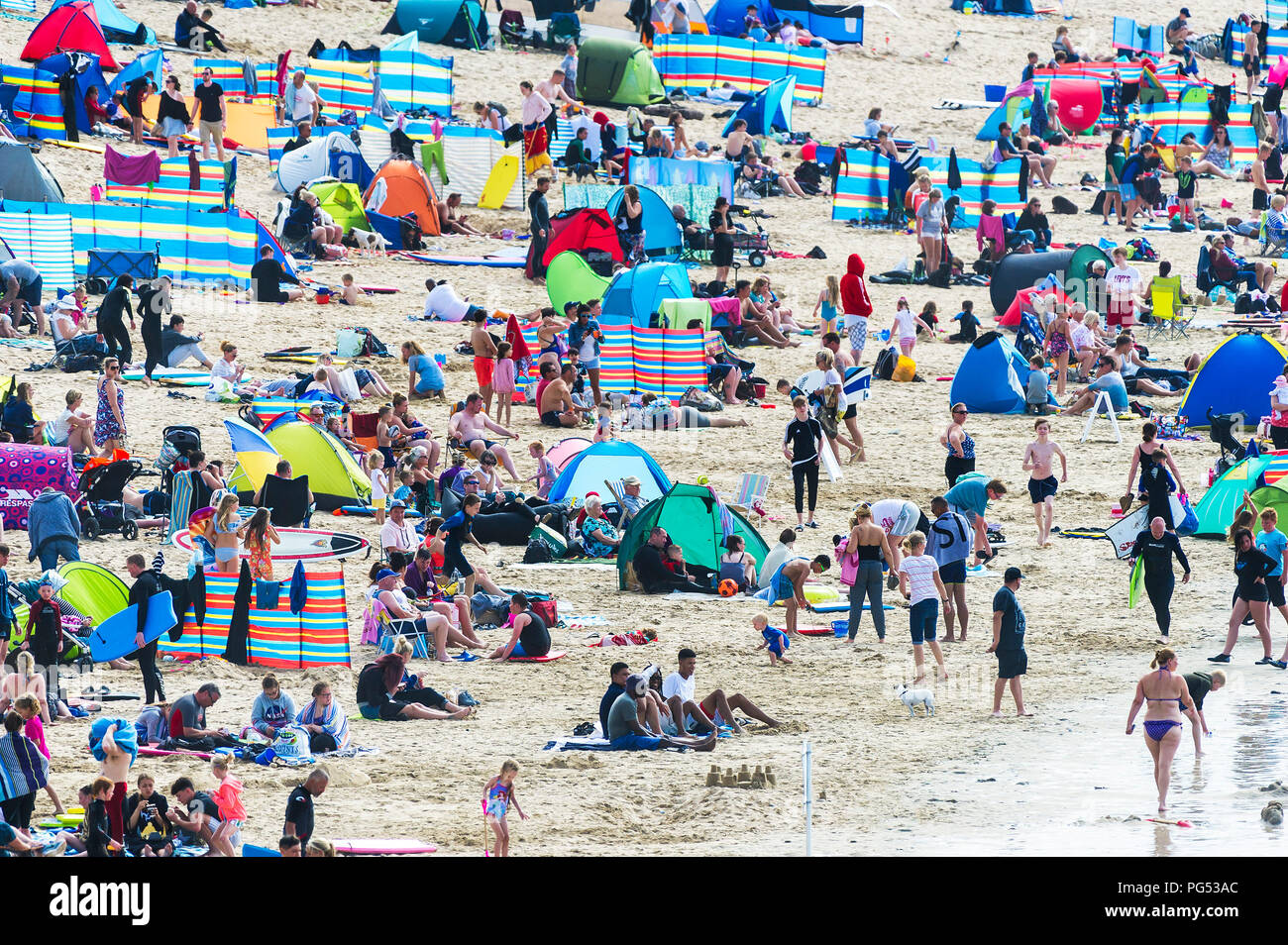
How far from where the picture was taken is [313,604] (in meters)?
13.9

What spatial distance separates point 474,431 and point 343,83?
1271 cm

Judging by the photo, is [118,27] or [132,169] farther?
[118,27]

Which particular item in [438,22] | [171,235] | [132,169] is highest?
[438,22]

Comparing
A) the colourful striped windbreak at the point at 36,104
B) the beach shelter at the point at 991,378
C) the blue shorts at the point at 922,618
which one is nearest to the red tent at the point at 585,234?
the beach shelter at the point at 991,378

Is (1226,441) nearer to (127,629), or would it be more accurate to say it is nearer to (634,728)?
(634,728)

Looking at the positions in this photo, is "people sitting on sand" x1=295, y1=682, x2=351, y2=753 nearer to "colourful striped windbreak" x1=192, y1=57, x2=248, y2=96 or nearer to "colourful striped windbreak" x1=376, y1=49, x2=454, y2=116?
"colourful striped windbreak" x1=192, y1=57, x2=248, y2=96

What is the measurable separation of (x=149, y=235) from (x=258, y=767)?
11993mm

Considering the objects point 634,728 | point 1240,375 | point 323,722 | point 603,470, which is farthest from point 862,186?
point 323,722

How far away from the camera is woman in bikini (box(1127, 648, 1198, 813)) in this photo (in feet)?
36.8

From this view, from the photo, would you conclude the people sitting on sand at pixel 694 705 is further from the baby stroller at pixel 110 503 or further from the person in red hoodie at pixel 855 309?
the person in red hoodie at pixel 855 309

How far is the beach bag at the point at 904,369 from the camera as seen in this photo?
74.0 ft

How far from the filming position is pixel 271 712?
40.1 feet

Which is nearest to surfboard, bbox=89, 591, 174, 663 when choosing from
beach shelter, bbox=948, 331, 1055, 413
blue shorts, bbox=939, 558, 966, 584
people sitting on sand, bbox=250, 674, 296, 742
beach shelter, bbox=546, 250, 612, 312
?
people sitting on sand, bbox=250, 674, 296, 742

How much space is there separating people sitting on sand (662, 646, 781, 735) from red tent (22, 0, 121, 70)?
702 inches
